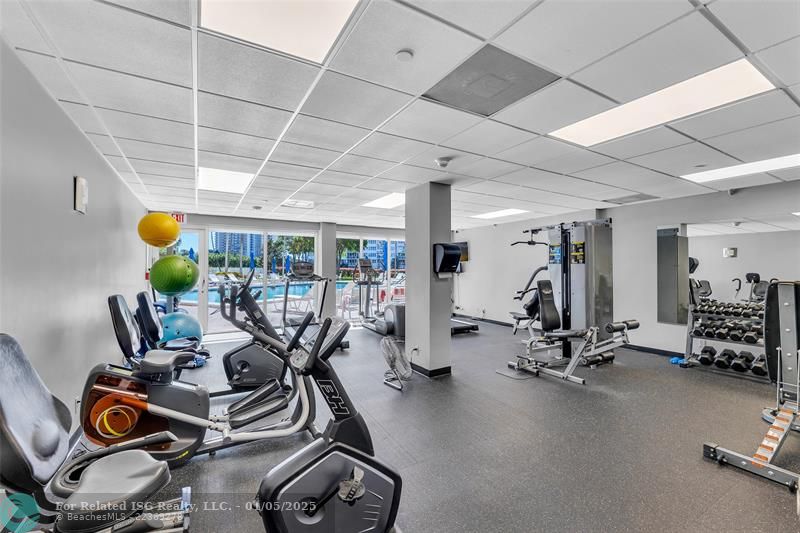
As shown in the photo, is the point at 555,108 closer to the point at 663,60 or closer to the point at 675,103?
the point at 663,60

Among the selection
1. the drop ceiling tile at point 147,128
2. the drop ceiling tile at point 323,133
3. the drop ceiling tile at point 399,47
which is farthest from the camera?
the drop ceiling tile at point 323,133

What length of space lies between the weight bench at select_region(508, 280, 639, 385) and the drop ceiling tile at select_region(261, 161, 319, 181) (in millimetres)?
3630

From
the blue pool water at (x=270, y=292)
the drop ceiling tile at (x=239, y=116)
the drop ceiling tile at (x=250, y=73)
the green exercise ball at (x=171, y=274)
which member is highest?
the drop ceiling tile at (x=250, y=73)

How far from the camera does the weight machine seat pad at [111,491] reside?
1.03 meters

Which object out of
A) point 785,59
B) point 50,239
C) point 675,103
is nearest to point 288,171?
point 50,239

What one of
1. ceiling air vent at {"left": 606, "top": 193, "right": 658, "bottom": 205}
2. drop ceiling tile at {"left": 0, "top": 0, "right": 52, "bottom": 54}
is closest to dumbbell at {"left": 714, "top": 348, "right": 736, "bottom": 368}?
ceiling air vent at {"left": 606, "top": 193, "right": 658, "bottom": 205}

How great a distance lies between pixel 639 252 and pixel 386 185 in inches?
179

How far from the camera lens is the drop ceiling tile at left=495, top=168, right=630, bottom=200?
13.4 feet

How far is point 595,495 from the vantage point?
2141mm

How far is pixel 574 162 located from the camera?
3590 millimetres

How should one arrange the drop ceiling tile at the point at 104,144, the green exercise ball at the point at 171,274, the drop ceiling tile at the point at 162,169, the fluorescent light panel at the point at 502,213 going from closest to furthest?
1. the drop ceiling tile at the point at 104,144
2. the green exercise ball at the point at 171,274
3. the drop ceiling tile at the point at 162,169
4. the fluorescent light panel at the point at 502,213

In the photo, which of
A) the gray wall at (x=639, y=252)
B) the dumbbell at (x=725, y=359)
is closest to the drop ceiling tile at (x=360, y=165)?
the gray wall at (x=639, y=252)

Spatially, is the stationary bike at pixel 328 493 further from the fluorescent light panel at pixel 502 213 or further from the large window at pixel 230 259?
the large window at pixel 230 259

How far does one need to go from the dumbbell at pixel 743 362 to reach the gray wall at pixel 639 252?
89 centimetres
